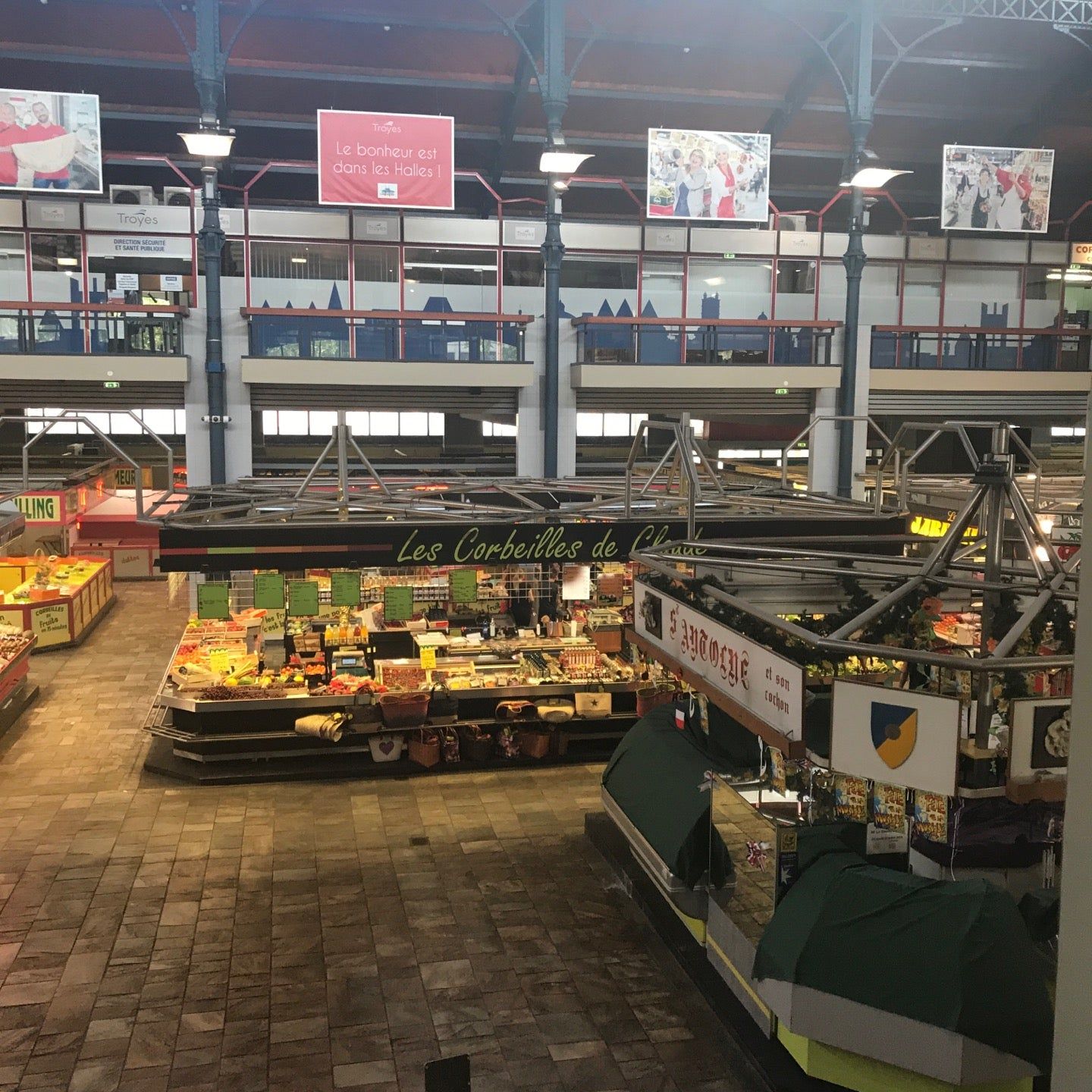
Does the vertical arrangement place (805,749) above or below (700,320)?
below

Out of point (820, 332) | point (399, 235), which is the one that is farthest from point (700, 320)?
point (399, 235)

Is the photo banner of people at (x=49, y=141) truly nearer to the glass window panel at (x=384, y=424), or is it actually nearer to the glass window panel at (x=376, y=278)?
the glass window panel at (x=376, y=278)

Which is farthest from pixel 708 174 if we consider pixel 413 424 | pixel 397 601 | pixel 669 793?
pixel 669 793

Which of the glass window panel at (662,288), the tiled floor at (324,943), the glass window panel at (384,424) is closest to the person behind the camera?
the tiled floor at (324,943)

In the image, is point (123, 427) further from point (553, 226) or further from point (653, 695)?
point (653, 695)

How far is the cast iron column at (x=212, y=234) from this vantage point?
693 inches

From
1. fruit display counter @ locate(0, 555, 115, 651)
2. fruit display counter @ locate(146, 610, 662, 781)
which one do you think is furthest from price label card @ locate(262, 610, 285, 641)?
fruit display counter @ locate(0, 555, 115, 651)

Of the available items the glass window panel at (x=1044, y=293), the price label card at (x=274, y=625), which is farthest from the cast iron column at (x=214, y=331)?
the glass window panel at (x=1044, y=293)

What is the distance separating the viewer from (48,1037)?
6.93 m

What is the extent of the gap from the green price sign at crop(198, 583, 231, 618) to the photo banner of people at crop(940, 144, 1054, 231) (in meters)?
15.4

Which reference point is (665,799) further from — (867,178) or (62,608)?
(867,178)

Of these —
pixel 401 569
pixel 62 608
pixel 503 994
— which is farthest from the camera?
pixel 62 608

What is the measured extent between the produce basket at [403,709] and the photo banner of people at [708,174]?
10.8 m

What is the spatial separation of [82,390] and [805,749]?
16510 millimetres
